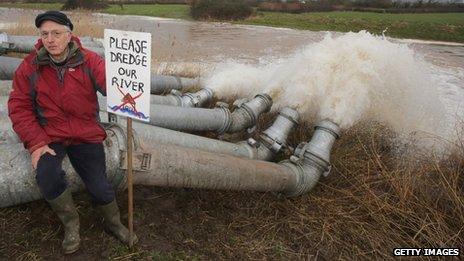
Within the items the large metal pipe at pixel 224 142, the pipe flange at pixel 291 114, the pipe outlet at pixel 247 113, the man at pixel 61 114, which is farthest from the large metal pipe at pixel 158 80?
the man at pixel 61 114

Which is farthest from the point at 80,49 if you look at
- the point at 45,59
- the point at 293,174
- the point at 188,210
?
the point at 293,174

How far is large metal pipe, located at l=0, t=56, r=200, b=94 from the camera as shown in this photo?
19.6ft

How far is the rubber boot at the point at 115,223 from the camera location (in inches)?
126

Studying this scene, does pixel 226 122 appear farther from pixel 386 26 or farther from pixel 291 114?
pixel 386 26

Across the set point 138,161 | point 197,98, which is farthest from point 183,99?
point 138,161

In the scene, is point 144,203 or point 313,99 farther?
point 313,99

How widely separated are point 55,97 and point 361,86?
4241 millimetres

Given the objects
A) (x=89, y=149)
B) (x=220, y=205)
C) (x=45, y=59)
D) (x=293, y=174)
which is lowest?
(x=220, y=205)

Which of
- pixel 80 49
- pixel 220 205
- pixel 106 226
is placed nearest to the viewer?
pixel 80 49

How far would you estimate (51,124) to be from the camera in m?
3.04

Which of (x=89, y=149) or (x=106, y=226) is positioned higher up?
(x=89, y=149)

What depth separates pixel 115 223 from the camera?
3.25 meters

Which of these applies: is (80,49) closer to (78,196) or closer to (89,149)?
(89,149)

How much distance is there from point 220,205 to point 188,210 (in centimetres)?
39
